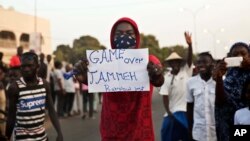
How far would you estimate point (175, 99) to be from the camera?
6.83m

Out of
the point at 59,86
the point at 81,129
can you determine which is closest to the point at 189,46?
the point at 81,129

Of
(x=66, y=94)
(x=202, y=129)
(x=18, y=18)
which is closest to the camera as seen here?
(x=202, y=129)

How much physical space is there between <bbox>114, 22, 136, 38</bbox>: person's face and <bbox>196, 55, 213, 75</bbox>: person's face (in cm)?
138

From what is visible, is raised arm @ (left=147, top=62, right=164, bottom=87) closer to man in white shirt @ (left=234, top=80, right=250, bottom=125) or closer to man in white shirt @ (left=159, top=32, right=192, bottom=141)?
man in white shirt @ (left=234, top=80, right=250, bottom=125)

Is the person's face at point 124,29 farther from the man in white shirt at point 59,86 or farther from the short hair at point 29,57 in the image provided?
the man in white shirt at point 59,86

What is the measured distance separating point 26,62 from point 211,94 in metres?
1.94

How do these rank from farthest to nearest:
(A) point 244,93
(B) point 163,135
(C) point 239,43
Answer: (B) point 163,135 < (C) point 239,43 < (A) point 244,93

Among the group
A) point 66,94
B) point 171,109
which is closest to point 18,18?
point 66,94

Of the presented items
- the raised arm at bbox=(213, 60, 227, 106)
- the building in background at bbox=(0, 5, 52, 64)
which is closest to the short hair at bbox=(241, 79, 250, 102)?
the raised arm at bbox=(213, 60, 227, 106)

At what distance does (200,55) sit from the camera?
5.32 metres

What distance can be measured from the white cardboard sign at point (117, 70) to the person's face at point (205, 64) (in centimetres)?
139

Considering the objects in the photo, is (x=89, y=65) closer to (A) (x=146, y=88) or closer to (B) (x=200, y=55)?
(A) (x=146, y=88)

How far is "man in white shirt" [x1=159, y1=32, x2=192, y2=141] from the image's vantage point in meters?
6.59

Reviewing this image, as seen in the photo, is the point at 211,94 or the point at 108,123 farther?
the point at 211,94
